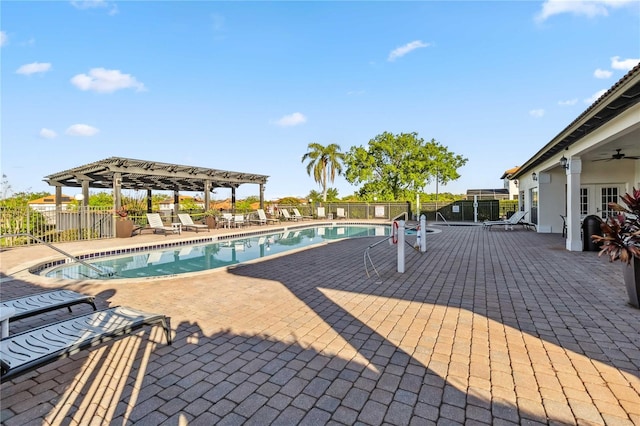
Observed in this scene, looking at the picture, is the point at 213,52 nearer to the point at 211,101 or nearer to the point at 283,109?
the point at 211,101

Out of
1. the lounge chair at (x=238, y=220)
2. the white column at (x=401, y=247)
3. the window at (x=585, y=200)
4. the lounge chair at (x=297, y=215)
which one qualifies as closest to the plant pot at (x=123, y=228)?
the lounge chair at (x=238, y=220)

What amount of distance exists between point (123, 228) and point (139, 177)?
192 inches

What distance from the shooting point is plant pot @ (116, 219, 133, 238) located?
12367mm

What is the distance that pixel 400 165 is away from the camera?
1134 inches

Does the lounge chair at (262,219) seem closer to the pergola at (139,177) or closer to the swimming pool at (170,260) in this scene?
the pergola at (139,177)

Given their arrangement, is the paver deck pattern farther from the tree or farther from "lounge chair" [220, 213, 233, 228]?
the tree

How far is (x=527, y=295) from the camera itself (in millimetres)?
4508

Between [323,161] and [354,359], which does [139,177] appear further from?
[323,161]

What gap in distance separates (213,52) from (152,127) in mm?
8391

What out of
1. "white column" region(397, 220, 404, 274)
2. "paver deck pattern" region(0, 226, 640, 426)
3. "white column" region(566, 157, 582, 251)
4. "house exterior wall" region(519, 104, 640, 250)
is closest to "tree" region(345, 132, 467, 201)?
"house exterior wall" region(519, 104, 640, 250)

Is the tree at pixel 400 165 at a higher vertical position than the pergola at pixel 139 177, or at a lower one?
higher

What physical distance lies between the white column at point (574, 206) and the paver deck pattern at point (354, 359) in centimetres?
356

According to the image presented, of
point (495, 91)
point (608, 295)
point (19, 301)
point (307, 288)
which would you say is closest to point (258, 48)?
point (495, 91)

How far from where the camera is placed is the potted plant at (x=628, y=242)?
3.68 metres
